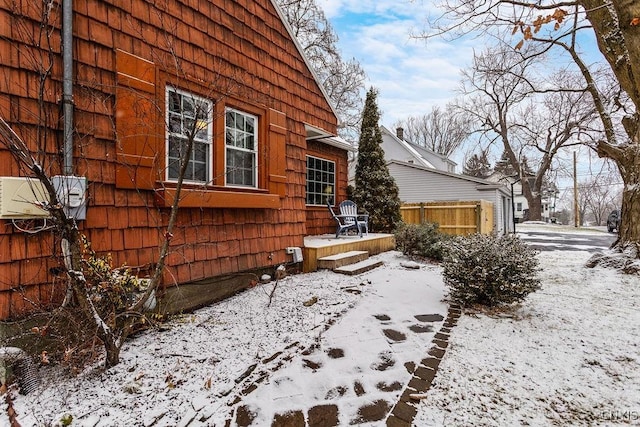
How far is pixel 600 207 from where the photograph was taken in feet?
139

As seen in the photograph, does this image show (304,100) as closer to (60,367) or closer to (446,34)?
(446,34)

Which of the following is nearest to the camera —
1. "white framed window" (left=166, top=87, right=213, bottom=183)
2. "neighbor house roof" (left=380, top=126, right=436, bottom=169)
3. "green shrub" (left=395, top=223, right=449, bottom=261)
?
"white framed window" (left=166, top=87, right=213, bottom=183)

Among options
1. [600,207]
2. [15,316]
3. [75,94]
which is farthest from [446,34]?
[600,207]

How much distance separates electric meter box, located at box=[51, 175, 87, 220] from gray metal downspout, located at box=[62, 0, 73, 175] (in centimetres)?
8

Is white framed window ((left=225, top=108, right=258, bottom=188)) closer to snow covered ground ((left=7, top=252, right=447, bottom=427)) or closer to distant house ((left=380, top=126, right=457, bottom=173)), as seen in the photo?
snow covered ground ((left=7, top=252, right=447, bottom=427))

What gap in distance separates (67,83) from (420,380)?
355 centimetres

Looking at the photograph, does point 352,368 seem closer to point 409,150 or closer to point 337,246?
point 337,246

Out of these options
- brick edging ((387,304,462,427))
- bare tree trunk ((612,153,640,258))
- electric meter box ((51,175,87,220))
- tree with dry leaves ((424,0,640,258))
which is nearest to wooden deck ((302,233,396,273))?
brick edging ((387,304,462,427))

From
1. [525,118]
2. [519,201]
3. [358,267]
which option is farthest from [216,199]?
[519,201]

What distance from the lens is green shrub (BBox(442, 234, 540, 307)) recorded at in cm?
357

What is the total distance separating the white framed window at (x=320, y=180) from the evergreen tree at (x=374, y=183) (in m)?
1.40

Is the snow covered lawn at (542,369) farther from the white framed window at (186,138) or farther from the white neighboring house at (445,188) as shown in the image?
the white neighboring house at (445,188)

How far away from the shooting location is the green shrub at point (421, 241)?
719 centimetres

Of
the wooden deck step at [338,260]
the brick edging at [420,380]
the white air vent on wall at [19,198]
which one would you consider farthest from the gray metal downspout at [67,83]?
the wooden deck step at [338,260]
